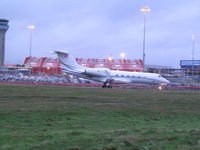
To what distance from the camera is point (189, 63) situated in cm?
15162

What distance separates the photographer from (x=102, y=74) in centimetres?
5609

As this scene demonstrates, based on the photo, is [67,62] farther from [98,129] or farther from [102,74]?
[98,129]

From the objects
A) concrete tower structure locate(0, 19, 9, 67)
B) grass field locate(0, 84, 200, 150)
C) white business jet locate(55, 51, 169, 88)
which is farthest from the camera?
concrete tower structure locate(0, 19, 9, 67)

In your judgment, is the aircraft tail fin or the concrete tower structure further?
the concrete tower structure

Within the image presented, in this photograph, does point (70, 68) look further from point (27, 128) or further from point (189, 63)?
point (189, 63)

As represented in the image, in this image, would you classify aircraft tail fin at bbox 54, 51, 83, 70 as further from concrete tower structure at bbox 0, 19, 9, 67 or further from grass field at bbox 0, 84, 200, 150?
concrete tower structure at bbox 0, 19, 9, 67

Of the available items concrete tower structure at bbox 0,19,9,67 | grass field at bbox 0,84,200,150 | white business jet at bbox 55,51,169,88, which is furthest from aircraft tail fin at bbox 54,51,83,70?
concrete tower structure at bbox 0,19,9,67

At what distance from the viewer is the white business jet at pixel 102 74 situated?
55719 millimetres

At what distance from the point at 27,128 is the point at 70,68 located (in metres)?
44.1

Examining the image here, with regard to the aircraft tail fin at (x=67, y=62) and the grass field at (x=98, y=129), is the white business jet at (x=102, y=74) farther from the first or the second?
the grass field at (x=98, y=129)

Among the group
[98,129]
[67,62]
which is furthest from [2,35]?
[98,129]

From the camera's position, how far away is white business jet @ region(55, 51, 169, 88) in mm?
55719

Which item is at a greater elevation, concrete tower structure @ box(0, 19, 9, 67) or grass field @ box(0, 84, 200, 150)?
concrete tower structure @ box(0, 19, 9, 67)

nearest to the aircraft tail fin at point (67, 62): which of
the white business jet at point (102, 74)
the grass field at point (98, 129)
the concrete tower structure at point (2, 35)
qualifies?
the white business jet at point (102, 74)
